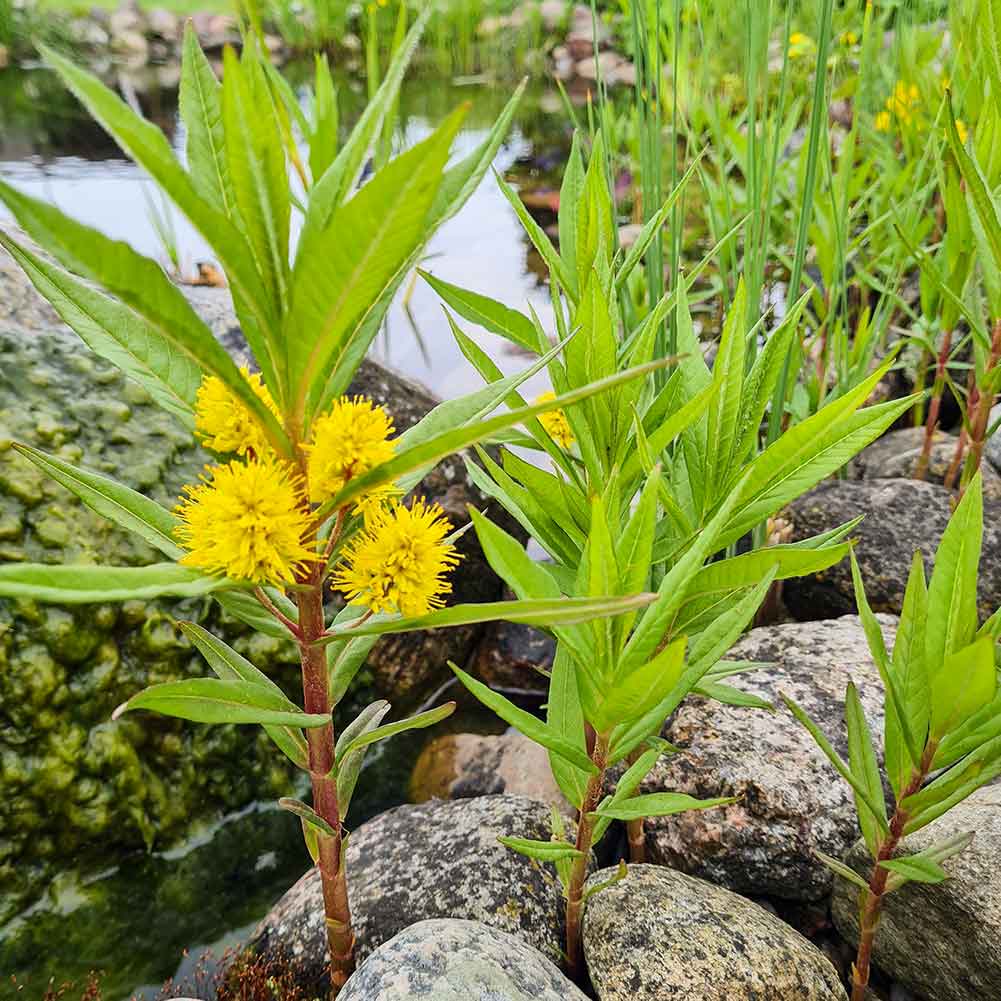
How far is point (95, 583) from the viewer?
892 millimetres

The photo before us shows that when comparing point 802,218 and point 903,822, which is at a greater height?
point 802,218

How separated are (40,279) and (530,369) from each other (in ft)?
2.14

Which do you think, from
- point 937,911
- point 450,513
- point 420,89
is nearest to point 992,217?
point 937,911

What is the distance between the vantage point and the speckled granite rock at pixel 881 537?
2604mm

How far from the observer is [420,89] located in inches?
466

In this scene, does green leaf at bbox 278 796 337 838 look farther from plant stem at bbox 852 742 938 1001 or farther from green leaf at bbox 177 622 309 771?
plant stem at bbox 852 742 938 1001

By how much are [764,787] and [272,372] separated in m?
1.50

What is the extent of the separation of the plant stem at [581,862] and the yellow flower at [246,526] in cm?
63

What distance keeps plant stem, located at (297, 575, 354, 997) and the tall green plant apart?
207mm

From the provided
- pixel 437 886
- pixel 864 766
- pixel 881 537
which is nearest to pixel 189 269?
pixel 881 537

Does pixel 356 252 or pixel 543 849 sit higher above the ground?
pixel 356 252

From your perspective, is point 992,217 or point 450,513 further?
point 450,513

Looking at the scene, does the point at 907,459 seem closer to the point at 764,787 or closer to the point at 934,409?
the point at 934,409

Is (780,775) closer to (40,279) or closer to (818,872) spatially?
(818,872)
